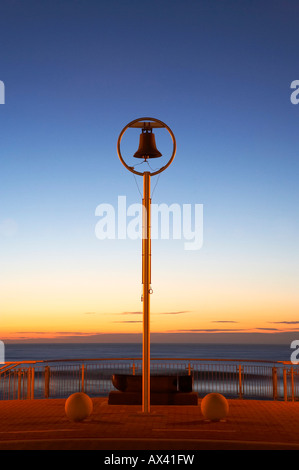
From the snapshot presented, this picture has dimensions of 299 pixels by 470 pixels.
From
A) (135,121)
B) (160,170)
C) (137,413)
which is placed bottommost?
(137,413)

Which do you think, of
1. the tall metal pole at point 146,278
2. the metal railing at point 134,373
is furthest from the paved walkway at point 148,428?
the metal railing at point 134,373

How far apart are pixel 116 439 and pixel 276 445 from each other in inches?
109

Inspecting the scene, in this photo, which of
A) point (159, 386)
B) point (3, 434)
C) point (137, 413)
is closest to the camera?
point (3, 434)

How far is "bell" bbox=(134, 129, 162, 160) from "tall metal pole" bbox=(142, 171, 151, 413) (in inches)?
17.9

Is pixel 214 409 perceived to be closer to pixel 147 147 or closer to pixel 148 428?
pixel 148 428

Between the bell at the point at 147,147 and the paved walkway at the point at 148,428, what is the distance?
6.11 m

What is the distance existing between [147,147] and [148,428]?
639cm

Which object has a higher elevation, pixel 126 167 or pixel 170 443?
pixel 126 167

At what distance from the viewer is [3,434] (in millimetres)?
10070
